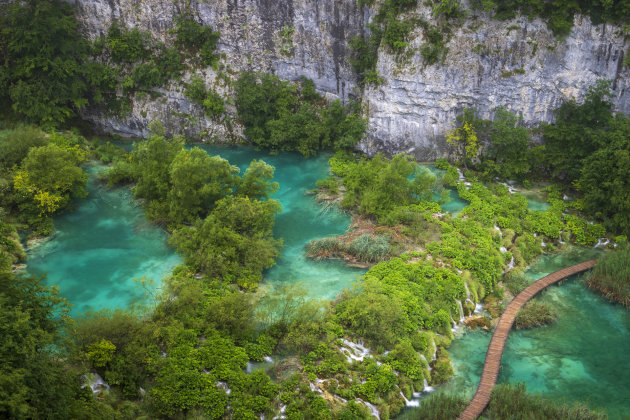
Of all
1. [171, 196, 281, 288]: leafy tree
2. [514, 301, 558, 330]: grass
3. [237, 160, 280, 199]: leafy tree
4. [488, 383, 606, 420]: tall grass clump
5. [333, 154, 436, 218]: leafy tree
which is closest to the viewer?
[488, 383, 606, 420]: tall grass clump

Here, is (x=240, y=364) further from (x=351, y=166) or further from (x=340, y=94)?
(x=340, y=94)

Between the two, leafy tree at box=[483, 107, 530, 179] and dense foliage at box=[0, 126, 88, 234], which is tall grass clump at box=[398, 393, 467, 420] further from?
dense foliage at box=[0, 126, 88, 234]

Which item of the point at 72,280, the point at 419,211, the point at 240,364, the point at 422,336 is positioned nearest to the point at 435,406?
the point at 422,336

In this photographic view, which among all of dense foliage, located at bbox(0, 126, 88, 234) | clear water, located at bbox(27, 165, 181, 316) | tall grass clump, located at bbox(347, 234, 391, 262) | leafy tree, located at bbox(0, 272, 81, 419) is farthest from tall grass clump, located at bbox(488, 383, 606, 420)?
dense foliage, located at bbox(0, 126, 88, 234)

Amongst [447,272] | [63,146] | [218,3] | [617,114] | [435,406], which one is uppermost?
[218,3]

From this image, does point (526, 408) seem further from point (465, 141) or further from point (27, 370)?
point (465, 141)

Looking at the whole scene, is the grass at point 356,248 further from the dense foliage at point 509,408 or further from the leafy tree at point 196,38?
the leafy tree at point 196,38

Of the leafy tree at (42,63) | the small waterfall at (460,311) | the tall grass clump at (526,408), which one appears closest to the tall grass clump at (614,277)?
the small waterfall at (460,311)
